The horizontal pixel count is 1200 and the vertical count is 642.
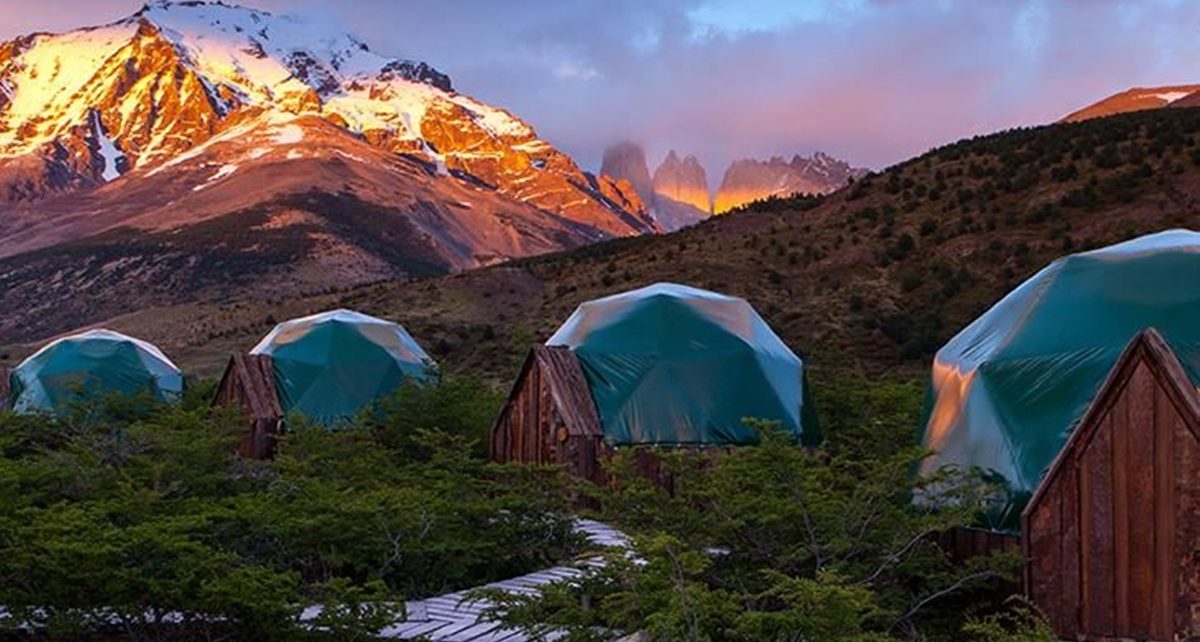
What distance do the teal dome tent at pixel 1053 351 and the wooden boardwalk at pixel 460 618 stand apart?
143 inches

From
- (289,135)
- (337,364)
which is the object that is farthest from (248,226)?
(337,364)

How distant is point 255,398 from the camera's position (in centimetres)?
2330

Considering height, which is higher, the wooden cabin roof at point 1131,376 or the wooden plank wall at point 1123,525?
the wooden cabin roof at point 1131,376

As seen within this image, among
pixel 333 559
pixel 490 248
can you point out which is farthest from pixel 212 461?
pixel 490 248

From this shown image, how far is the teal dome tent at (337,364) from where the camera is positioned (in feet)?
→ 79.3

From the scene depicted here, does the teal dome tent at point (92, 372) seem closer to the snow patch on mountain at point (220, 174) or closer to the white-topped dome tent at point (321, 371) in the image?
the white-topped dome tent at point (321, 371)

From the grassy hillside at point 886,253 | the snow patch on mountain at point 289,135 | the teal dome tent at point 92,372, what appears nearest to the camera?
the teal dome tent at point 92,372

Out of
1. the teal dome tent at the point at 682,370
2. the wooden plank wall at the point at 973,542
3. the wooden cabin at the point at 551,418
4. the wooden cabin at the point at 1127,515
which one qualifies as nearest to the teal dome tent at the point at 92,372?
the wooden cabin at the point at 551,418

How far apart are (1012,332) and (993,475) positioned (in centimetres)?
183

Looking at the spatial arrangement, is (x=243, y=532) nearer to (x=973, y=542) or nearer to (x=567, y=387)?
(x=973, y=542)

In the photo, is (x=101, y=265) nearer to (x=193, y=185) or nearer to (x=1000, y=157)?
(x=193, y=185)

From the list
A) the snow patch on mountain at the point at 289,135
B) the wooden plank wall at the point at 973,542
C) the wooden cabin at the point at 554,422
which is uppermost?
the snow patch on mountain at the point at 289,135

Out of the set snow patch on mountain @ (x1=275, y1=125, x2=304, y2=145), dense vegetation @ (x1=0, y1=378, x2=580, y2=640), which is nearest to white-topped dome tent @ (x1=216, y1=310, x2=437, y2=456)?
dense vegetation @ (x1=0, y1=378, x2=580, y2=640)

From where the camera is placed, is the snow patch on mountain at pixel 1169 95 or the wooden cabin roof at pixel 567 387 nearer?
the wooden cabin roof at pixel 567 387
